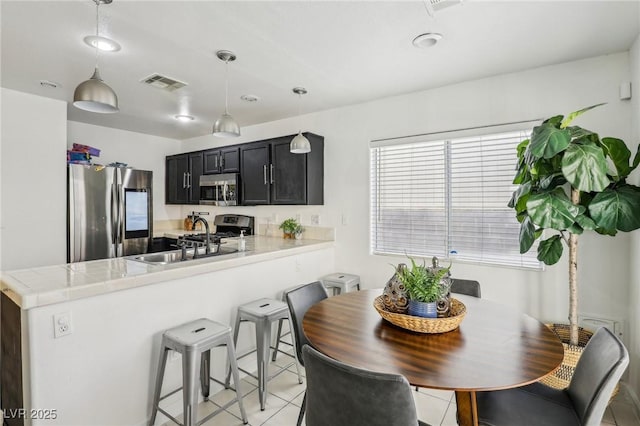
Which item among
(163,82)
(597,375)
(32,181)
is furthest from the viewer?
(32,181)

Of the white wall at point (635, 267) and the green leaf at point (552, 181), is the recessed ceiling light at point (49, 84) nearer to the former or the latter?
the green leaf at point (552, 181)

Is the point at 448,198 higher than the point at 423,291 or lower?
higher

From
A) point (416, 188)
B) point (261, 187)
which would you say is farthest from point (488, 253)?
point (261, 187)

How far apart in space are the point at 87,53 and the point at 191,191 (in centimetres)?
272

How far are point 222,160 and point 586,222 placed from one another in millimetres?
4017

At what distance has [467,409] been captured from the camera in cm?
131

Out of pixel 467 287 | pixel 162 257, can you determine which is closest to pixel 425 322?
pixel 467 287

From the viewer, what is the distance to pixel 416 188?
10.8 feet

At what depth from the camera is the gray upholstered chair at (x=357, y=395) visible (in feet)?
3.29

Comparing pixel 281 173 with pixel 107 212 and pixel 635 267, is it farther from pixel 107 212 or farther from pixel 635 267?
pixel 635 267

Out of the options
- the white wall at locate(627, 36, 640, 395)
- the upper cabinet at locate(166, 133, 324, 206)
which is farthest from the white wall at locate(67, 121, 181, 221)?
the white wall at locate(627, 36, 640, 395)

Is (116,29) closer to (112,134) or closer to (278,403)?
(278,403)

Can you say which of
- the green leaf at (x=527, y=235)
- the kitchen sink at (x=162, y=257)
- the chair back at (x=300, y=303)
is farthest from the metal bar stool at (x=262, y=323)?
the green leaf at (x=527, y=235)

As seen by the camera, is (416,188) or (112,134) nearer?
(416,188)
